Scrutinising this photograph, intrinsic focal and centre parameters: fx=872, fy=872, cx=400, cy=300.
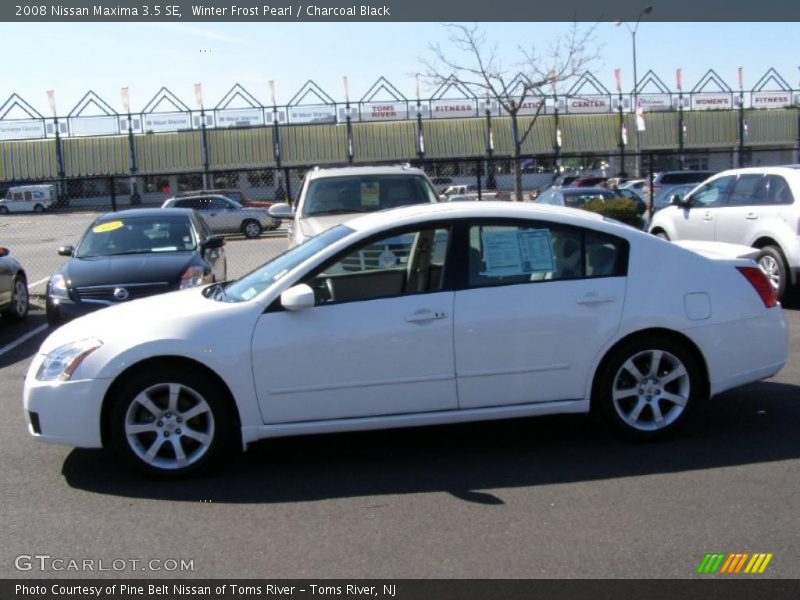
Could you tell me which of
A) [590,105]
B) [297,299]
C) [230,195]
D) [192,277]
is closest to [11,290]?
[192,277]

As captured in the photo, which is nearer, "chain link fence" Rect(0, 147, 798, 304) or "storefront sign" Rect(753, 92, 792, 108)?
"chain link fence" Rect(0, 147, 798, 304)

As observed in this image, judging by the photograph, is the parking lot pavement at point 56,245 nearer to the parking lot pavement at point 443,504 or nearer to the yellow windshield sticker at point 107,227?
the yellow windshield sticker at point 107,227

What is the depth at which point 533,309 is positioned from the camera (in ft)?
17.7

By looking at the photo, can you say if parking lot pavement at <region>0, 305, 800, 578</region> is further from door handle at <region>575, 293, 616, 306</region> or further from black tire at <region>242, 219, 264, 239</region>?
black tire at <region>242, 219, 264, 239</region>

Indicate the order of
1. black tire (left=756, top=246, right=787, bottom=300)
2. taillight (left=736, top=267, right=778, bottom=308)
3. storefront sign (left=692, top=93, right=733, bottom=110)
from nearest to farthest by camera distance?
1. taillight (left=736, top=267, right=778, bottom=308)
2. black tire (left=756, top=246, right=787, bottom=300)
3. storefront sign (left=692, top=93, right=733, bottom=110)

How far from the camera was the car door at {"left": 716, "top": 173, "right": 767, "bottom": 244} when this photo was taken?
11094 millimetres

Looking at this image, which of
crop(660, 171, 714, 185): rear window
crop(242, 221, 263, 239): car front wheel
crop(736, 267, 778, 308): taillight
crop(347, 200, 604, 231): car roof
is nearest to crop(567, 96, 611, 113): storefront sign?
crop(660, 171, 714, 185): rear window

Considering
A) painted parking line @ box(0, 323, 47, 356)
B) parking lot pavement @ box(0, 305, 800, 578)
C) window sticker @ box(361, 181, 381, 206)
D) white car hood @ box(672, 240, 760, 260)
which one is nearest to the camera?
parking lot pavement @ box(0, 305, 800, 578)

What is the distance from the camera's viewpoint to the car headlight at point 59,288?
9.48 meters

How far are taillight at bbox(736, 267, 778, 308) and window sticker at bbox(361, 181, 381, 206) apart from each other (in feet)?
19.1

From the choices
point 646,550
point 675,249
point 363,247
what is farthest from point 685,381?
point 363,247

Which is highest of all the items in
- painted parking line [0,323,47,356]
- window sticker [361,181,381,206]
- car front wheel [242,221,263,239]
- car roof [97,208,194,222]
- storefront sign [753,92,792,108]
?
storefront sign [753,92,792,108]

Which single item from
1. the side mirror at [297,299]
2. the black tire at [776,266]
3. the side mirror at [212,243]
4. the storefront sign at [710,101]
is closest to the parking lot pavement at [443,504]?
the side mirror at [297,299]

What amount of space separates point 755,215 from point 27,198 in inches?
2037
